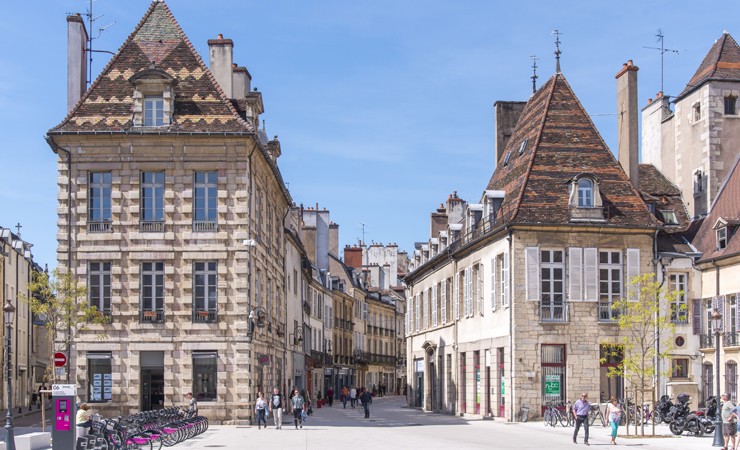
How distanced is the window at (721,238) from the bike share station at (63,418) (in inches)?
977

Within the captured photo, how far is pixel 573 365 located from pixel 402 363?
69201 millimetres

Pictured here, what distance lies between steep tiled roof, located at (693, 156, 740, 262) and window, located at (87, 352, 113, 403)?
67.5 feet

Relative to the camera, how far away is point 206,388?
35.3 m

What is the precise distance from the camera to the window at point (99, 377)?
34.9 meters

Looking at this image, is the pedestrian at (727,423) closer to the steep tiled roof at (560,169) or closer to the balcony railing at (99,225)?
the steep tiled roof at (560,169)

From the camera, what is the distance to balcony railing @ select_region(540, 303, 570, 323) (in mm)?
38094

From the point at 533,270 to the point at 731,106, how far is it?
12.1 metres

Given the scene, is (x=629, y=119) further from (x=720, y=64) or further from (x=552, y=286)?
(x=552, y=286)

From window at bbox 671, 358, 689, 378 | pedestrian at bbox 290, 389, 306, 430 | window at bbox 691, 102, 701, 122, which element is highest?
window at bbox 691, 102, 701, 122

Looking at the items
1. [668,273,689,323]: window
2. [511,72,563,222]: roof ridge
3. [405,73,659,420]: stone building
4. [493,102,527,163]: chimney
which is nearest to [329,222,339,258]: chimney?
[493,102,527,163]: chimney

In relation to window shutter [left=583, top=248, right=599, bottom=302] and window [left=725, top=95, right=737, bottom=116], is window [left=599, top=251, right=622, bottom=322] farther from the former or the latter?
window [left=725, top=95, right=737, bottom=116]

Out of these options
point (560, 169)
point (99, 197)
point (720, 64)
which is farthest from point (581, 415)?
point (720, 64)

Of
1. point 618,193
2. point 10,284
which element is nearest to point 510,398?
point 618,193

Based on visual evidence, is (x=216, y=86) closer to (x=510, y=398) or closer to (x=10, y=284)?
(x=510, y=398)
